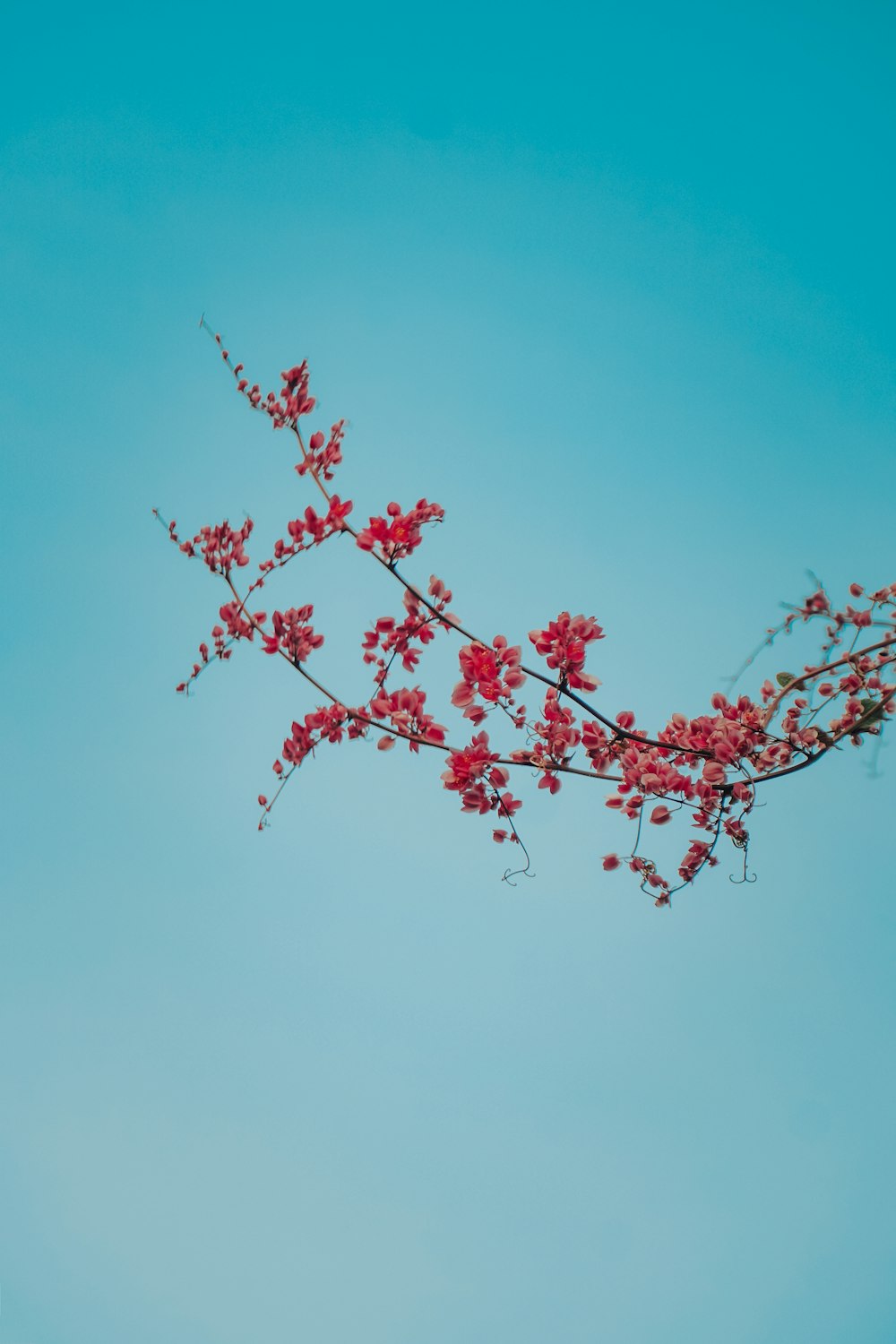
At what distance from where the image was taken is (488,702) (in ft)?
9.56

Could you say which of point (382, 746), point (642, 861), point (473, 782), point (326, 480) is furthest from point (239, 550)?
point (642, 861)

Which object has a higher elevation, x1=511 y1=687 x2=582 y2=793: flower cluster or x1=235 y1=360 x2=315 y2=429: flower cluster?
x1=235 y1=360 x2=315 y2=429: flower cluster

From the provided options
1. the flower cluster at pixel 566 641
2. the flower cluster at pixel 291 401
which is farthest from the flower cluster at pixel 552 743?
the flower cluster at pixel 291 401

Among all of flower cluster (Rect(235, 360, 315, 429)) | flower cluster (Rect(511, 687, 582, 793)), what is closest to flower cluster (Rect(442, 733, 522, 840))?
flower cluster (Rect(511, 687, 582, 793))

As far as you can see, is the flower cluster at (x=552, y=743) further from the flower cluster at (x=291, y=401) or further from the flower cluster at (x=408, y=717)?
the flower cluster at (x=291, y=401)

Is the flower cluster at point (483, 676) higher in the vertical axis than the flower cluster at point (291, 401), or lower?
lower

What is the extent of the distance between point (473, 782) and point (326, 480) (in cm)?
120

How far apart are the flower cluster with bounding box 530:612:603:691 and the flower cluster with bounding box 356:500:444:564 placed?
52 cm

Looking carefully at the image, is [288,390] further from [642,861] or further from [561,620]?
[642,861]

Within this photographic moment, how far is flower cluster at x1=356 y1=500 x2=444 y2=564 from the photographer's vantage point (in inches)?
114

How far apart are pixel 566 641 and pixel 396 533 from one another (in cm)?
66

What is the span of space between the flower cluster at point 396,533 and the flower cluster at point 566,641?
522mm

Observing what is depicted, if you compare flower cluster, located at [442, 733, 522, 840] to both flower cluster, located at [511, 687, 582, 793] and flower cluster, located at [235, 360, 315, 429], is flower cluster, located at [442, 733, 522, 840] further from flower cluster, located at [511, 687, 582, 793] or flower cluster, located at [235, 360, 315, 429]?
flower cluster, located at [235, 360, 315, 429]

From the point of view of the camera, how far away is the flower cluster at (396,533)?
9.54ft
